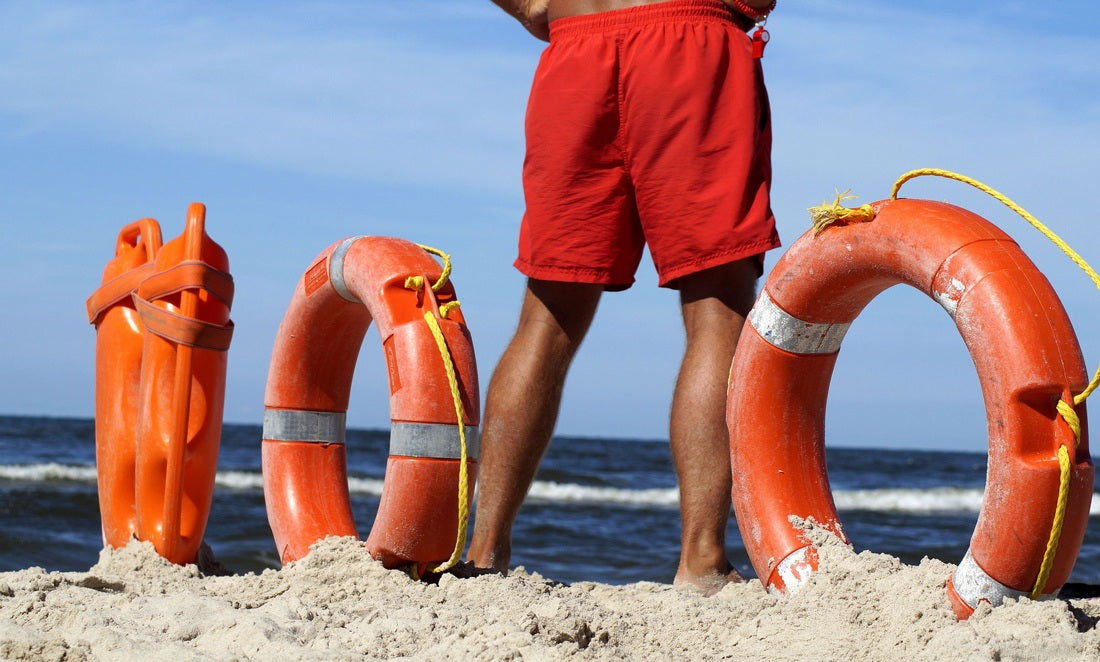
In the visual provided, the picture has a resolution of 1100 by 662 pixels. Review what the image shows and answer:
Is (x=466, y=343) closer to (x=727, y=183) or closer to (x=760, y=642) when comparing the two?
(x=727, y=183)

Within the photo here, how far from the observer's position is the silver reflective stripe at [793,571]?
2.27 metres

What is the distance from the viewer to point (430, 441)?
2.43 metres

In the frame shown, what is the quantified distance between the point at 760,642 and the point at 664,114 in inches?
49.4

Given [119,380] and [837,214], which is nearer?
[837,214]

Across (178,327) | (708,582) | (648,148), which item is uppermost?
(648,148)

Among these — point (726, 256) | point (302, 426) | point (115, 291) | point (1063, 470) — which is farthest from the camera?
point (115, 291)

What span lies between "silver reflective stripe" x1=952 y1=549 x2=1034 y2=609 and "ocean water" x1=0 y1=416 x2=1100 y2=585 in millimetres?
1665

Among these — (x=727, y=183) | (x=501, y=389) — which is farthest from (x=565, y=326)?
(x=727, y=183)

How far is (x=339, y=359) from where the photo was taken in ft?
9.78

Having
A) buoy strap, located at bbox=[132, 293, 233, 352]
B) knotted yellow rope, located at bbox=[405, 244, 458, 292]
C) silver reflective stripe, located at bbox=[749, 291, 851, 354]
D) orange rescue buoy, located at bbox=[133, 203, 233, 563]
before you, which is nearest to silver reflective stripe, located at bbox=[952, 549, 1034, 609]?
silver reflective stripe, located at bbox=[749, 291, 851, 354]

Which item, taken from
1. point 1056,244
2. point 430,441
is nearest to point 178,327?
point 430,441

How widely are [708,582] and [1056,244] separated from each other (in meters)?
1.16

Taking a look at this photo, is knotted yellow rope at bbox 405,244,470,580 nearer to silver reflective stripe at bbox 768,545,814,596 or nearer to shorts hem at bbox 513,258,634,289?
shorts hem at bbox 513,258,634,289

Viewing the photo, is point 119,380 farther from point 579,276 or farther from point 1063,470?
point 1063,470
